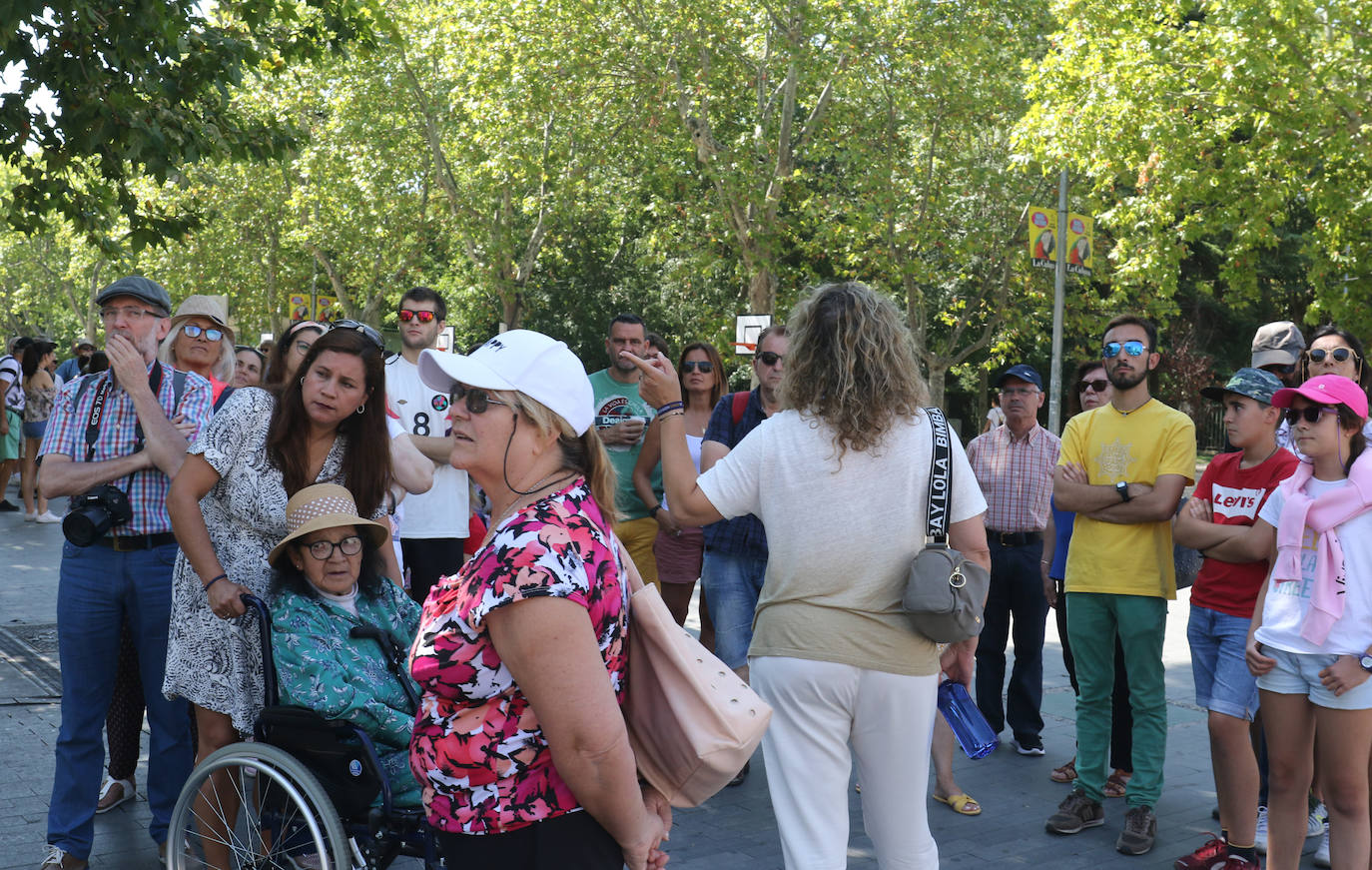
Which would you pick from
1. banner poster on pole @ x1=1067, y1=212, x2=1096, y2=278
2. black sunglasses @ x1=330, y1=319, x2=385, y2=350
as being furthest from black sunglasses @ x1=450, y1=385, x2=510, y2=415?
banner poster on pole @ x1=1067, y1=212, x2=1096, y2=278

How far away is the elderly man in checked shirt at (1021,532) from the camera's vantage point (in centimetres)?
655

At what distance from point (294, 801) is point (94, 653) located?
137 centimetres

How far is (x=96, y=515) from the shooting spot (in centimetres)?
432

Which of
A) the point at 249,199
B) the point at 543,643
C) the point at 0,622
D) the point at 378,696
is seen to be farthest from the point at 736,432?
the point at 249,199

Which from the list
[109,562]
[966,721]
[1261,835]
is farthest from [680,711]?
[1261,835]

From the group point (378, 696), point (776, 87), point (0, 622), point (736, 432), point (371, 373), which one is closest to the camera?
point (378, 696)

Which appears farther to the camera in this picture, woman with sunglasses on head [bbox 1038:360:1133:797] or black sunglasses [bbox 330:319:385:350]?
woman with sunglasses on head [bbox 1038:360:1133:797]

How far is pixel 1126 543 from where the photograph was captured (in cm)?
533

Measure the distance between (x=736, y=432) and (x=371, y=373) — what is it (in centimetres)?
202

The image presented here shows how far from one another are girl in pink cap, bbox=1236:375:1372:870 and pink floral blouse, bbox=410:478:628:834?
2817 mm

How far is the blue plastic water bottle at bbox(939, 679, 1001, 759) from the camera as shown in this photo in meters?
3.79

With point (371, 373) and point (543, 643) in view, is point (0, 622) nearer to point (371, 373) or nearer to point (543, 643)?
point (371, 373)

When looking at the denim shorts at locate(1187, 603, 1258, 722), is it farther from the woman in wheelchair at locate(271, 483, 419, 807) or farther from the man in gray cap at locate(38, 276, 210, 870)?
the man in gray cap at locate(38, 276, 210, 870)

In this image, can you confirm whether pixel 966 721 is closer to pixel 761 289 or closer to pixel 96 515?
pixel 96 515
